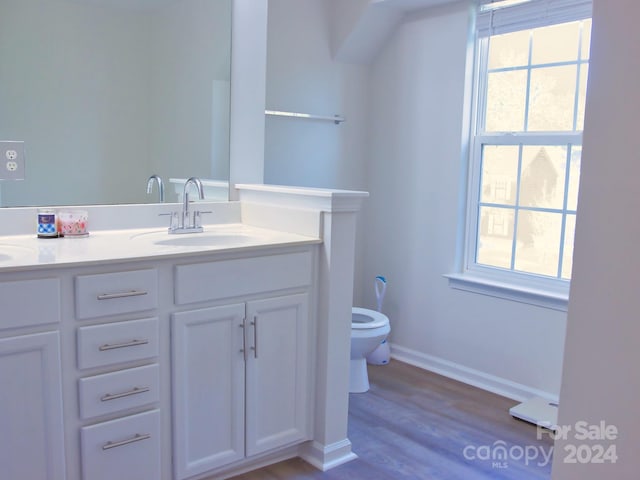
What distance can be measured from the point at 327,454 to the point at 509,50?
2152mm

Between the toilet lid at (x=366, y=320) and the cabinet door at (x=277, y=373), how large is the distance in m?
0.72

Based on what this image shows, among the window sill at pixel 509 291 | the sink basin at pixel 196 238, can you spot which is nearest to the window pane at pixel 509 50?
the window sill at pixel 509 291

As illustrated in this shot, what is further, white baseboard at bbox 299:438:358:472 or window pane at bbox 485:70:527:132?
window pane at bbox 485:70:527:132

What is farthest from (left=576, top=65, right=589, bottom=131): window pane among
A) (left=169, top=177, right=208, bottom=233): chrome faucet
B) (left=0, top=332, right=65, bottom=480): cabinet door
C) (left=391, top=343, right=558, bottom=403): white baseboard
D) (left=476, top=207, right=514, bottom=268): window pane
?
(left=0, top=332, right=65, bottom=480): cabinet door

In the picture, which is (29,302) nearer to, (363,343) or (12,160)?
(12,160)

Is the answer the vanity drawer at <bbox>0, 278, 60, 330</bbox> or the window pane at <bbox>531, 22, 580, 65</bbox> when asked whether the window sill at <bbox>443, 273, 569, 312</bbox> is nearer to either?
the window pane at <bbox>531, 22, 580, 65</bbox>

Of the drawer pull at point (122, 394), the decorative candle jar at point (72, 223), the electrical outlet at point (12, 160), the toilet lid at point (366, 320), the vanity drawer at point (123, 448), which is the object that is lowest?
the vanity drawer at point (123, 448)

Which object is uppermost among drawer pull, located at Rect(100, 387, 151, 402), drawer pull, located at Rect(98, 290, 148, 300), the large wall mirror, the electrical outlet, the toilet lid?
the large wall mirror

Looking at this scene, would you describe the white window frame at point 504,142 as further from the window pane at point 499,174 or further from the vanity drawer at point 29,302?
the vanity drawer at point 29,302

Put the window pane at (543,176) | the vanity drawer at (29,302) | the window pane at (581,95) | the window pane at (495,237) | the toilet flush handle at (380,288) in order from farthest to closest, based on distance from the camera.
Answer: the toilet flush handle at (380,288) → the window pane at (495,237) → the window pane at (543,176) → the window pane at (581,95) → the vanity drawer at (29,302)

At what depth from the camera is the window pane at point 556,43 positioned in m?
2.79

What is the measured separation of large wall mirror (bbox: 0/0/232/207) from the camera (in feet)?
6.98

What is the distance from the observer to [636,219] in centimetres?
80

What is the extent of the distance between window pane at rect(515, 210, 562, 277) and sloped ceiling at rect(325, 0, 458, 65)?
1.23 m
